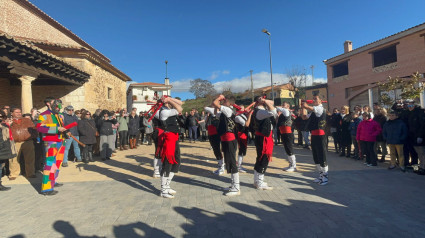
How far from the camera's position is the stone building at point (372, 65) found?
640 inches

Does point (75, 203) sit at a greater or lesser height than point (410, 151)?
lesser

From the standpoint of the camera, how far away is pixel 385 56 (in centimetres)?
1892

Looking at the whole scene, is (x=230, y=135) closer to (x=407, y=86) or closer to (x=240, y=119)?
(x=240, y=119)

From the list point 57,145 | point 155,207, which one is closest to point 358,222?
point 155,207

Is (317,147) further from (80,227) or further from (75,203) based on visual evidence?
(75,203)

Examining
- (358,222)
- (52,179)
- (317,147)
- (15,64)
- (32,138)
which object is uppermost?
(15,64)

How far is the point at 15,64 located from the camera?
7.25 m

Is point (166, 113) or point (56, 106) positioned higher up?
point (56, 106)

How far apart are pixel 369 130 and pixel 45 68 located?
38.6 feet

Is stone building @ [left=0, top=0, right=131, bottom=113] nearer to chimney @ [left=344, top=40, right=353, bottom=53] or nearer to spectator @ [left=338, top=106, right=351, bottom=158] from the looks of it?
spectator @ [left=338, top=106, right=351, bottom=158]

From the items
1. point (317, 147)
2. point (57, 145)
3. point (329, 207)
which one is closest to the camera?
point (329, 207)

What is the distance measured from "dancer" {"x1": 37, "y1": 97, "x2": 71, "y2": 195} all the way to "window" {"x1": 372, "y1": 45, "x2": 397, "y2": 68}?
23.3 m

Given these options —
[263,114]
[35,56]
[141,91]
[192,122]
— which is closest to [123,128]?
[192,122]

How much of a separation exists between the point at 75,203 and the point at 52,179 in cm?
97
